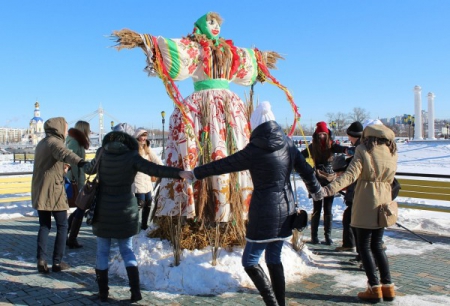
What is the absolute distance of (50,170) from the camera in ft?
14.2

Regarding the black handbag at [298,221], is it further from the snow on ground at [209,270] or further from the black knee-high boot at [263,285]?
the snow on ground at [209,270]

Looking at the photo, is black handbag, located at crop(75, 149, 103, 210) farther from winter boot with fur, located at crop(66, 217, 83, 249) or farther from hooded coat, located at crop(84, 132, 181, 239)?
winter boot with fur, located at crop(66, 217, 83, 249)

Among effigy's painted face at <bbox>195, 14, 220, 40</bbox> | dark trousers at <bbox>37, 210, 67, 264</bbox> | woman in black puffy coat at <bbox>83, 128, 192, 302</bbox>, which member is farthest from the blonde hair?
woman in black puffy coat at <bbox>83, 128, 192, 302</bbox>

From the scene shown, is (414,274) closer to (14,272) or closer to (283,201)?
(283,201)

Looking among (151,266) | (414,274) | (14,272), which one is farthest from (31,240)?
(414,274)

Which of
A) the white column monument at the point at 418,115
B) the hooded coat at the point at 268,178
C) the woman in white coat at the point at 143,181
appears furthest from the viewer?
the white column monument at the point at 418,115

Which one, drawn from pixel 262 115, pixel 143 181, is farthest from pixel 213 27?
pixel 143 181

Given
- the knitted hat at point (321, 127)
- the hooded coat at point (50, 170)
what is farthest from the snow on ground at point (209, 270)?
the knitted hat at point (321, 127)

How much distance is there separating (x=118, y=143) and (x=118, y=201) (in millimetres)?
490

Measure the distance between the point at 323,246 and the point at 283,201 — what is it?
2.79m

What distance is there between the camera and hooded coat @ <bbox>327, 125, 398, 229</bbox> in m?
3.54

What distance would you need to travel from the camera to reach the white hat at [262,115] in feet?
10.1

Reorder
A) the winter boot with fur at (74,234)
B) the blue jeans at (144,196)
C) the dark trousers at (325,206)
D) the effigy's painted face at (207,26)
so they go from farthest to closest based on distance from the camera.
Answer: the blue jeans at (144,196)
the dark trousers at (325,206)
the winter boot with fur at (74,234)
the effigy's painted face at (207,26)

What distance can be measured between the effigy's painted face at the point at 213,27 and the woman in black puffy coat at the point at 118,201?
1859mm
